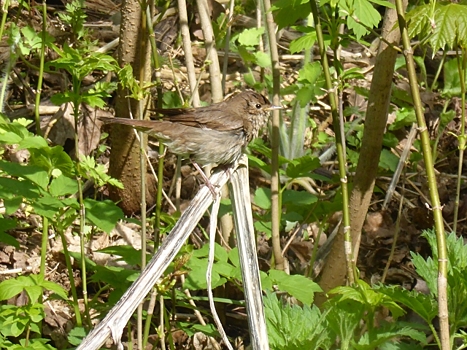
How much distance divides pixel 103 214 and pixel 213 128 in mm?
863

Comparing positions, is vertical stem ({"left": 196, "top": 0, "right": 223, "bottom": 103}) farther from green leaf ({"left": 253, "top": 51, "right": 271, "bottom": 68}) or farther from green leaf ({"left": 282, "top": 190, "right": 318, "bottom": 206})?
green leaf ({"left": 282, "top": 190, "right": 318, "bottom": 206})

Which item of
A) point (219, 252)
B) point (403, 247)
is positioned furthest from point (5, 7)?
point (403, 247)

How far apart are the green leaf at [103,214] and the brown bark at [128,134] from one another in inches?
41.0

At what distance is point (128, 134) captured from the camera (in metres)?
5.11

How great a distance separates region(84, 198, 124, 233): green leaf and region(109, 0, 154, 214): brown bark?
41.0 inches

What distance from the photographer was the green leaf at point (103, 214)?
3.45 metres

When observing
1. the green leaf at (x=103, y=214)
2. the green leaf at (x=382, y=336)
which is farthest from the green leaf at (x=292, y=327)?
the green leaf at (x=103, y=214)

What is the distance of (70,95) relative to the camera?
11.1 feet

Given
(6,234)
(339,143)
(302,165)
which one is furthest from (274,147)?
(6,234)

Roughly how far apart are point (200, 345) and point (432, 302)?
2.26m

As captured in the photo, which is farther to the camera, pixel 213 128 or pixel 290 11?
pixel 213 128

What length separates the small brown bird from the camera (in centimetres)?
386

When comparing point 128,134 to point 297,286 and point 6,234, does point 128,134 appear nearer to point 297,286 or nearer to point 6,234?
point 6,234

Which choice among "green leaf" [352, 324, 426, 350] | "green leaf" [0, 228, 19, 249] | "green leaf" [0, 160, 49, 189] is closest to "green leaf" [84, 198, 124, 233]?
"green leaf" [0, 160, 49, 189]
